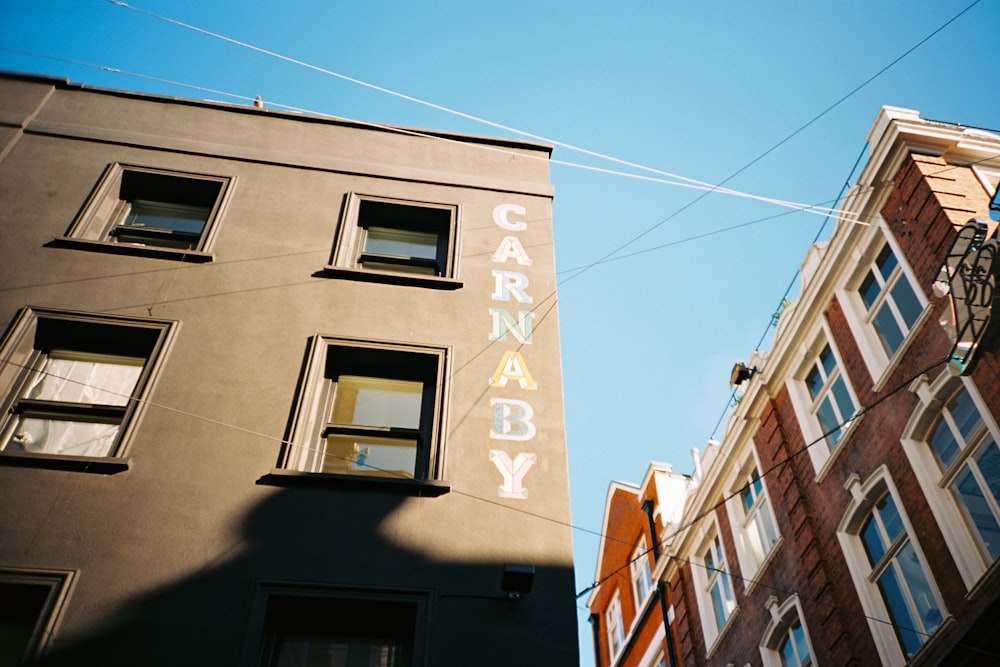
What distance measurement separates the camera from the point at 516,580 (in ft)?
24.4

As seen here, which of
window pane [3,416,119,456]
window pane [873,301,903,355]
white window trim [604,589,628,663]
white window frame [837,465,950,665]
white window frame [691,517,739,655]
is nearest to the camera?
window pane [3,416,119,456]

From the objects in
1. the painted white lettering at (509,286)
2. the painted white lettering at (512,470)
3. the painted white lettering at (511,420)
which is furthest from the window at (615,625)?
the painted white lettering at (512,470)

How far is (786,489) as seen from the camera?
57.5 ft

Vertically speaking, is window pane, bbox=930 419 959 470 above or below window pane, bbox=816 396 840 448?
below

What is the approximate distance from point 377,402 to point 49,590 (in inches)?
151

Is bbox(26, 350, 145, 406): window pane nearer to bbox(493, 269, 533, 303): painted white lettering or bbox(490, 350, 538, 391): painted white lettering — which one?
bbox(490, 350, 538, 391): painted white lettering

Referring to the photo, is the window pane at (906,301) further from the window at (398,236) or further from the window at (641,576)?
the window at (641,576)

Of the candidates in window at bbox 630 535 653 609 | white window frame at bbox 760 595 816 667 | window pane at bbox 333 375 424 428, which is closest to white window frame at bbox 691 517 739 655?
white window frame at bbox 760 595 816 667

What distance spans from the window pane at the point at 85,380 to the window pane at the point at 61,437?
0.30 metres

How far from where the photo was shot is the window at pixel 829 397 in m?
16.1

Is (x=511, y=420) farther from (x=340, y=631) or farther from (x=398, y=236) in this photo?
(x=398, y=236)

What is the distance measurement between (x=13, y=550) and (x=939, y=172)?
48.3 ft

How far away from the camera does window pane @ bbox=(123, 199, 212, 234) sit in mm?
11617

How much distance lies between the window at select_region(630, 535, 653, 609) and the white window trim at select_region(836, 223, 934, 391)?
1222 centimetres
